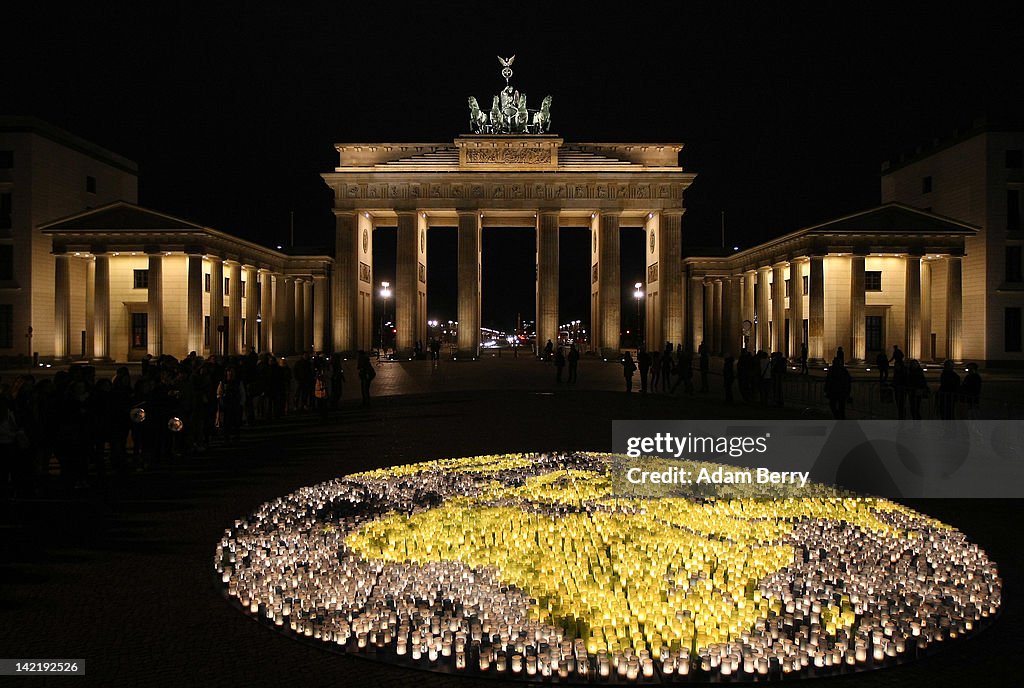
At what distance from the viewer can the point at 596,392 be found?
28734 millimetres

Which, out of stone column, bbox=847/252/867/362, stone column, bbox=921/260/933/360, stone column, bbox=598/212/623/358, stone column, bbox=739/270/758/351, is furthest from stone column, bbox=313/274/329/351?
stone column, bbox=921/260/933/360

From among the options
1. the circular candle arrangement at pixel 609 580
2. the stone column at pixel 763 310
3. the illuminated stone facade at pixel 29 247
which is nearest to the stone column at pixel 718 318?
the stone column at pixel 763 310

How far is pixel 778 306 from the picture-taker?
53531 millimetres

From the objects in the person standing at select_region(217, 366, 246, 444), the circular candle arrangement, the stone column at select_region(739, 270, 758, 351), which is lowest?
the circular candle arrangement

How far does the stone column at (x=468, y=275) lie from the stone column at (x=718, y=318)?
23.3 m

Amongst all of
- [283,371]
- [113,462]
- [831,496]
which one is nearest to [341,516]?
[113,462]

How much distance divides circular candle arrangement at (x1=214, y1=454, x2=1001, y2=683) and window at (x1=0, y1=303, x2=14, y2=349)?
49343 mm

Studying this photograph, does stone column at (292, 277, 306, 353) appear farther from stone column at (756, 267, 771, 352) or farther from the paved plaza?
the paved plaza

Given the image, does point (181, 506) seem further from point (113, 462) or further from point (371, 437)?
point (371, 437)

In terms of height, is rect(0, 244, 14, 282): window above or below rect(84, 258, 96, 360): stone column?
above

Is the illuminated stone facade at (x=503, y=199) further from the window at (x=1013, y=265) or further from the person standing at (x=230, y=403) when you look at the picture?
the person standing at (x=230, y=403)

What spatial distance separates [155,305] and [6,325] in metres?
10.0

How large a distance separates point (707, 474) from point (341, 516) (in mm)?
6468

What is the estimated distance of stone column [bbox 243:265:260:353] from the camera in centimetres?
5912
